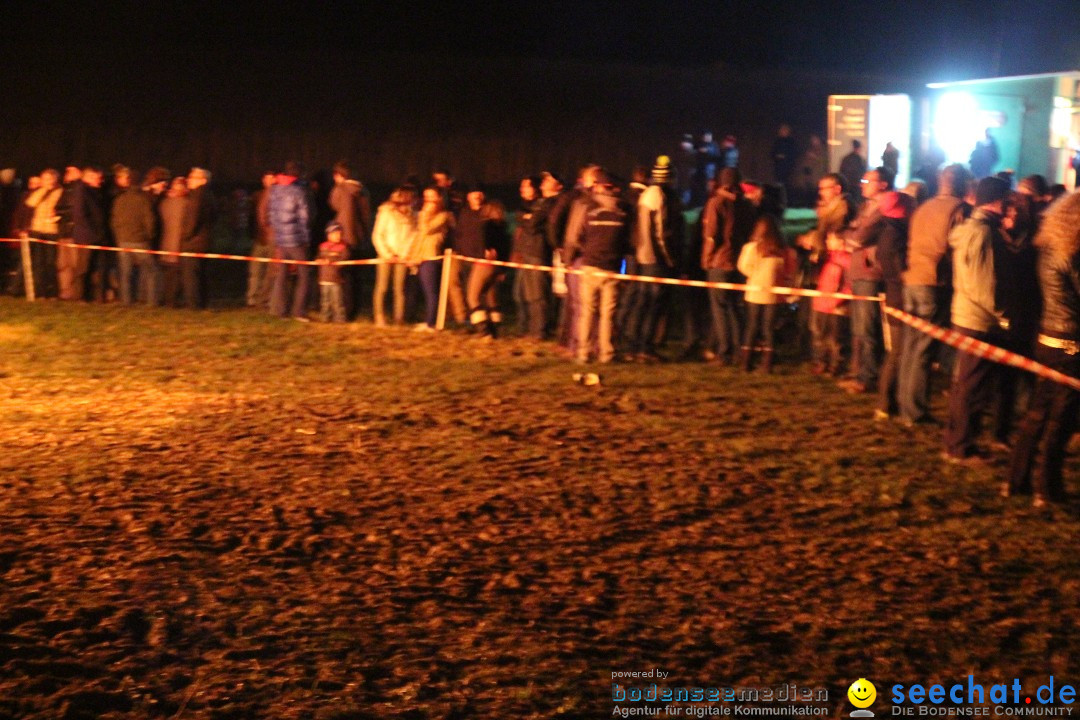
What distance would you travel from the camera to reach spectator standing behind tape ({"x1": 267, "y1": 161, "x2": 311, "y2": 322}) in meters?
14.4

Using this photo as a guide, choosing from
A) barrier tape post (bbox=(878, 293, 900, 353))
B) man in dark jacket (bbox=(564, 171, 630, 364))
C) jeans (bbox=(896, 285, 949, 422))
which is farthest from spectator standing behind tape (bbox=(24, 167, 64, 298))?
jeans (bbox=(896, 285, 949, 422))

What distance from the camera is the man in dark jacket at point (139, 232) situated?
49.8ft

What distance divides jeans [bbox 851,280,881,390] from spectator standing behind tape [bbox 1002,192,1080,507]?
287 centimetres

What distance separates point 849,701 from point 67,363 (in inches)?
356

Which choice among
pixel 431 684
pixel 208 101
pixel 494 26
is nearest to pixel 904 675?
pixel 431 684

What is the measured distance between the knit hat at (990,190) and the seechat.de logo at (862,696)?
13.4 ft

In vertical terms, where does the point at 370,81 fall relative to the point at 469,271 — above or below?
above

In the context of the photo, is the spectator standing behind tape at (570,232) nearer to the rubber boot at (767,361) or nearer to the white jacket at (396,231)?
the rubber boot at (767,361)

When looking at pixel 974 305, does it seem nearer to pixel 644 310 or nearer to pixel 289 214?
pixel 644 310

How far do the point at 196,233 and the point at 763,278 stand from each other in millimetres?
7247

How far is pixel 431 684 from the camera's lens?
5.18 meters

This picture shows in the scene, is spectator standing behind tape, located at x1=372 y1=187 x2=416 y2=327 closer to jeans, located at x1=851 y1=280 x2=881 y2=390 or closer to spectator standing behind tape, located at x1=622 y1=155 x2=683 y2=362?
spectator standing behind tape, located at x1=622 y1=155 x2=683 y2=362

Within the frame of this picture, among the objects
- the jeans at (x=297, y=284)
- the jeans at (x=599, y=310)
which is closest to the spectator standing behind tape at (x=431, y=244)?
the jeans at (x=297, y=284)

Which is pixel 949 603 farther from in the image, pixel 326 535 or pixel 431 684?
pixel 326 535
